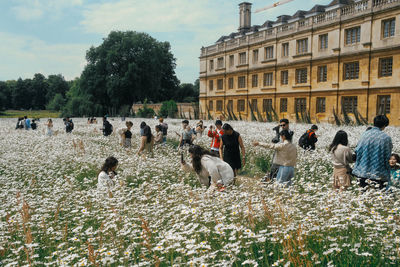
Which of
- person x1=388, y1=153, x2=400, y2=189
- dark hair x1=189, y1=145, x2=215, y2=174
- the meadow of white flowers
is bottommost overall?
the meadow of white flowers

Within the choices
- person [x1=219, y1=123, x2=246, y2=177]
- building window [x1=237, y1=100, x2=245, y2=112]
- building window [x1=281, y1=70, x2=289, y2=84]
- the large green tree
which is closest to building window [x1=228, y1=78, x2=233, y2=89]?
building window [x1=237, y1=100, x2=245, y2=112]

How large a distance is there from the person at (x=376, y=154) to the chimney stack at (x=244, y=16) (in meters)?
47.9

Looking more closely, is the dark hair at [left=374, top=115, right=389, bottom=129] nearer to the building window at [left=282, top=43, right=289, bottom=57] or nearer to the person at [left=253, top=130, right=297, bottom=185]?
the person at [left=253, top=130, right=297, bottom=185]

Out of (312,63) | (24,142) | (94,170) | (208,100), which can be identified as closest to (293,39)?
(312,63)

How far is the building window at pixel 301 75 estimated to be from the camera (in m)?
37.3

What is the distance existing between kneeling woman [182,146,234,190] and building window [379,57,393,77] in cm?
2873

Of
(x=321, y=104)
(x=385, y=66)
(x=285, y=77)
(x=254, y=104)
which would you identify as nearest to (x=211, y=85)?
(x=254, y=104)

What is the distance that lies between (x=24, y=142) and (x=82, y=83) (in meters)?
42.0

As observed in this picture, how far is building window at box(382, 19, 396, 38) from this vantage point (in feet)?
94.6

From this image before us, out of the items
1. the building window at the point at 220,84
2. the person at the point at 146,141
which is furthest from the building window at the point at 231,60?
the person at the point at 146,141

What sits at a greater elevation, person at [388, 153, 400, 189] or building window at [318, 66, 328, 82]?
building window at [318, 66, 328, 82]

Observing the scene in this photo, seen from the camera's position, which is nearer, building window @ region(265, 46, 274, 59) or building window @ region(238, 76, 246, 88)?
building window @ region(265, 46, 274, 59)

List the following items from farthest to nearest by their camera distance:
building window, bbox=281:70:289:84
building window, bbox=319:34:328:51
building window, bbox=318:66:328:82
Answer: building window, bbox=281:70:289:84 → building window, bbox=318:66:328:82 → building window, bbox=319:34:328:51

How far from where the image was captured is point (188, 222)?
4594 mm
